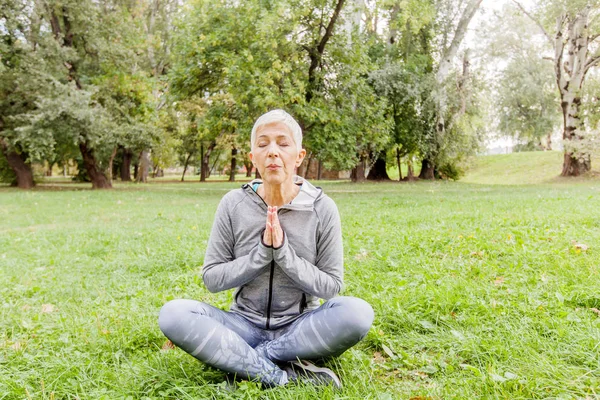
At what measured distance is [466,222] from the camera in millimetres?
7844

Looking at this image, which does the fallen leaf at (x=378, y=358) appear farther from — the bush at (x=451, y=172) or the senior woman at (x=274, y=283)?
the bush at (x=451, y=172)

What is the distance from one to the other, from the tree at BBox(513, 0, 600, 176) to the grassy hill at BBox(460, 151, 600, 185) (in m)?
2.27

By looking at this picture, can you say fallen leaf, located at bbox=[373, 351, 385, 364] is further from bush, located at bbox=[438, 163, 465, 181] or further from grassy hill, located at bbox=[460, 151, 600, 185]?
bush, located at bbox=[438, 163, 465, 181]

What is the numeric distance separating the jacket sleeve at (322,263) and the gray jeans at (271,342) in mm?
114

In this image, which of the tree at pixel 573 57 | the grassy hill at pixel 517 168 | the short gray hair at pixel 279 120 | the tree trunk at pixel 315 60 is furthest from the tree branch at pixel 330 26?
the grassy hill at pixel 517 168

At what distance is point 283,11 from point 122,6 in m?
12.7

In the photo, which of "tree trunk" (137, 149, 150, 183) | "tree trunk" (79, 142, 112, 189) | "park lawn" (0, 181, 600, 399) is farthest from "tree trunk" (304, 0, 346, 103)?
"tree trunk" (137, 149, 150, 183)

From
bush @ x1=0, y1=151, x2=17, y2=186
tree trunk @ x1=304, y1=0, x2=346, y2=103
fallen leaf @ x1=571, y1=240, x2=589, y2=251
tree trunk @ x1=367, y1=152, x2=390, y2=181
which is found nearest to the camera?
fallen leaf @ x1=571, y1=240, x2=589, y2=251

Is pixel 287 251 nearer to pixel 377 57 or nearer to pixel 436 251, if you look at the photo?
pixel 436 251

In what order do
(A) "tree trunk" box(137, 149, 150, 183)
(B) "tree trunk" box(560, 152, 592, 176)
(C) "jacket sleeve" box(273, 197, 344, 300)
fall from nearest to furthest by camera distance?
(C) "jacket sleeve" box(273, 197, 344, 300)
(B) "tree trunk" box(560, 152, 592, 176)
(A) "tree trunk" box(137, 149, 150, 183)

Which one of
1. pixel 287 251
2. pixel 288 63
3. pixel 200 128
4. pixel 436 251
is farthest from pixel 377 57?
pixel 287 251

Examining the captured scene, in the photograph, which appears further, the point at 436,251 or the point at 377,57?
the point at 377,57

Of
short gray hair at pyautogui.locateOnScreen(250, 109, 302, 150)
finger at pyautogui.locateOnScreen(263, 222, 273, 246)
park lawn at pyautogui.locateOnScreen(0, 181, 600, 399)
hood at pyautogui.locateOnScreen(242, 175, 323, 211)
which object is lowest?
park lawn at pyautogui.locateOnScreen(0, 181, 600, 399)

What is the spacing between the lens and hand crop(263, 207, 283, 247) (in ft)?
7.48
